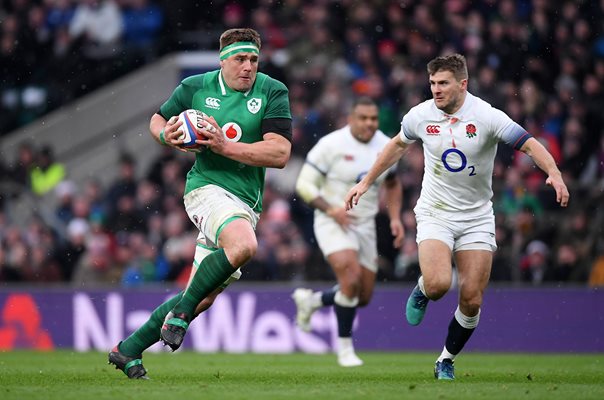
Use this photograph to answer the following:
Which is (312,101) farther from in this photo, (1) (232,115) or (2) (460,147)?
(1) (232,115)

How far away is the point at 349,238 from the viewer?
1323cm

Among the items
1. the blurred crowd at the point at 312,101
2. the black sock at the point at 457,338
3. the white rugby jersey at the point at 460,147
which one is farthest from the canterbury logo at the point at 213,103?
the blurred crowd at the point at 312,101

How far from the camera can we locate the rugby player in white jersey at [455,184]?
31.9 feet

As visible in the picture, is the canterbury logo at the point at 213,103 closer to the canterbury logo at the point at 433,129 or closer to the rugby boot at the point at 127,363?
the canterbury logo at the point at 433,129

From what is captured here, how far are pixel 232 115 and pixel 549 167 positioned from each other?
248 cm

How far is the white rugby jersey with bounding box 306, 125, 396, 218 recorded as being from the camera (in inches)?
529

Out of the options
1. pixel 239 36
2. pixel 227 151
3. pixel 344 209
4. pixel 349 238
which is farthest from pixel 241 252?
pixel 349 238

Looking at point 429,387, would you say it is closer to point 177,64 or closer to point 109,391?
point 109,391

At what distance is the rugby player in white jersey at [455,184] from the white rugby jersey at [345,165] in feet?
10.7

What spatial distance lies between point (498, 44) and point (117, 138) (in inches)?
288

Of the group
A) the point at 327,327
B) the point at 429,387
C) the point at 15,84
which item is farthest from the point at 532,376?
the point at 15,84

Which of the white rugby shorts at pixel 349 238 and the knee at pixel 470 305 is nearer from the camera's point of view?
the knee at pixel 470 305

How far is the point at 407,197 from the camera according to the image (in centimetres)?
1798

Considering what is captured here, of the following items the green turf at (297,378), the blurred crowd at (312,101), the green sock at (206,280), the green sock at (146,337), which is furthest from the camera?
the blurred crowd at (312,101)
